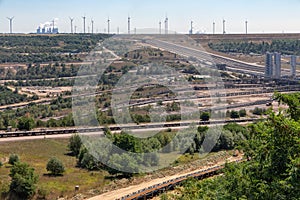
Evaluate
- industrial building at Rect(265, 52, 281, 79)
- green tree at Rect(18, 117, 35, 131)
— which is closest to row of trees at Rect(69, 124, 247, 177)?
green tree at Rect(18, 117, 35, 131)

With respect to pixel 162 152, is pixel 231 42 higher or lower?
higher

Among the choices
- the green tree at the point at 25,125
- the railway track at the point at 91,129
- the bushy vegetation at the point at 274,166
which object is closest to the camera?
the bushy vegetation at the point at 274,166

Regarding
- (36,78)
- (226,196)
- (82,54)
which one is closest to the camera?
(226,196)

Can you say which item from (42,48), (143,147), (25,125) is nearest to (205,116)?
(143,147)

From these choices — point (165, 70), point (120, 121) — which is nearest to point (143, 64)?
point (165, 70)

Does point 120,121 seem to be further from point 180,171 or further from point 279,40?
point 279,40

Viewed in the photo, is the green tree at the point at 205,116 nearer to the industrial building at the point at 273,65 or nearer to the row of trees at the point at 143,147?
the row of trees at the point at 143,147

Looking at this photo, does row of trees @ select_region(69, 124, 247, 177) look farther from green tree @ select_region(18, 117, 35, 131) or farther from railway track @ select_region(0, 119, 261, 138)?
green tree @ select_region(18, 117, 35, 131)

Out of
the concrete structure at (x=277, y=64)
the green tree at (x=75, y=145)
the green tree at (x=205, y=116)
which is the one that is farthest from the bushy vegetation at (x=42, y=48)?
the green tree at (x=75, y=145)
